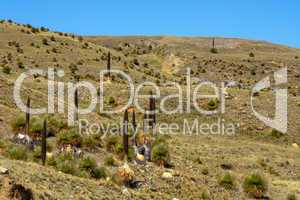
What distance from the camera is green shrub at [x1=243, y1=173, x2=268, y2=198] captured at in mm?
34812

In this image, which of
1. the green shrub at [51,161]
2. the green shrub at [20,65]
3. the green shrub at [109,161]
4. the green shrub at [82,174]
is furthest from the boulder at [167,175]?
the green shrub at [20,65]

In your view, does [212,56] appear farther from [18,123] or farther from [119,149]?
[18,123]

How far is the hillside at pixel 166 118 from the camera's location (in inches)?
1046

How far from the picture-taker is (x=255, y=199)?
114 ft

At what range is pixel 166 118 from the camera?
5328 cm

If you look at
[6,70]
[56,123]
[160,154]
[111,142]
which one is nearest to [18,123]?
[56,123]

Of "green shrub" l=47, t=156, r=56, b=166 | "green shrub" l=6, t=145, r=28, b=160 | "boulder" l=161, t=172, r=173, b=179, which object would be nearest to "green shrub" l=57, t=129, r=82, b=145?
"green shrub" l=47, t=156, r=56, b=166

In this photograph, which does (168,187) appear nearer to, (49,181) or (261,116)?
(49,181)

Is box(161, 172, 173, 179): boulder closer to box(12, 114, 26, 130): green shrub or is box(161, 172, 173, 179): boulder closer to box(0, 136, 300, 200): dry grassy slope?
box(0, 136, 300, 200): dry grassy slope

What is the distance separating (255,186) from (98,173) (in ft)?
33.5

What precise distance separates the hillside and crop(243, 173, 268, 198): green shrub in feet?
1.62

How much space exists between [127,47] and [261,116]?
5581cm

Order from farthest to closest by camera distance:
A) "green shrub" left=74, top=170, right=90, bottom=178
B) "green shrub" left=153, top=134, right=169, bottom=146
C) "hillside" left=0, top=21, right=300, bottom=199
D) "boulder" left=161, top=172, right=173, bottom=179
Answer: "green shrub" left=153, top=134, right=169, bottom=146 → "boulder" left=161, top=172, right=173, bottom=179 → "green shrub" left=74, top=170, right=90, bottom=178 → "hillside" left=0, top=21, right=300, bottom=199

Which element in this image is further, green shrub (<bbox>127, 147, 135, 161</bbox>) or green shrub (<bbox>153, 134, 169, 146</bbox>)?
green shrub (<bbox>153, 134, 169, 146</bbox>)
